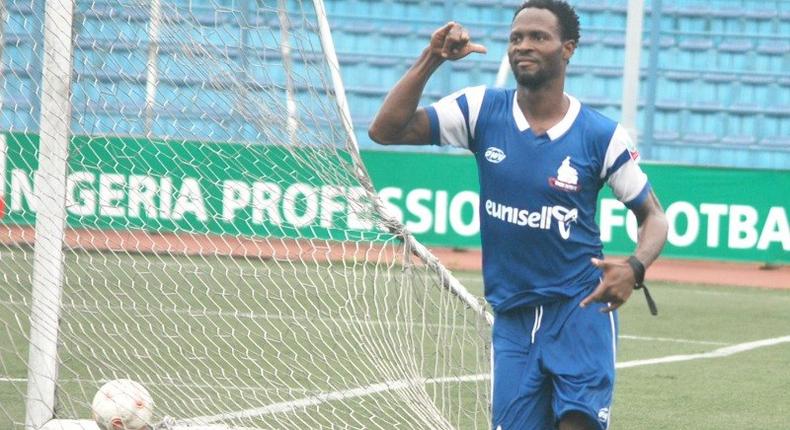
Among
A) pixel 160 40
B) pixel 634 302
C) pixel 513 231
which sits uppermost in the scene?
pixel 160 40

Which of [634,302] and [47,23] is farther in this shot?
[634,302]

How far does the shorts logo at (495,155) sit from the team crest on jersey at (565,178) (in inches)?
8.1

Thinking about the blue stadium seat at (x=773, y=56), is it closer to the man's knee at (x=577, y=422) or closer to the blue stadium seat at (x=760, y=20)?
the blue stadium seat at (x=760, y=20)

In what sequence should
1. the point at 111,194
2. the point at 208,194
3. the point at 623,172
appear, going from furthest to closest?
the point at 111,194 → the point at 208,194 → the point at 623,172

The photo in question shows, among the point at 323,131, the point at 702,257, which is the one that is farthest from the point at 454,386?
the point at 702,257

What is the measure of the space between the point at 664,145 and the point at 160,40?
46.5 feet

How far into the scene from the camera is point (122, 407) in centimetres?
657

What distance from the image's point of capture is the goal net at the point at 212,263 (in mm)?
6621

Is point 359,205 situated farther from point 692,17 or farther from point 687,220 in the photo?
point 692,17

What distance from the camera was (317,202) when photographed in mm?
7980

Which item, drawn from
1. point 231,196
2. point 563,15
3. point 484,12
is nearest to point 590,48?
point 484,12

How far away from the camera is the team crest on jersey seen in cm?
516

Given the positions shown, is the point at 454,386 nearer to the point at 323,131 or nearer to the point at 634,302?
the point at 323,131

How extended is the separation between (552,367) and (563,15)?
1257mm
